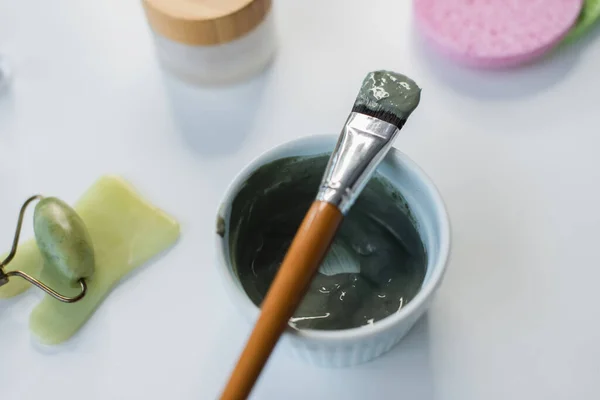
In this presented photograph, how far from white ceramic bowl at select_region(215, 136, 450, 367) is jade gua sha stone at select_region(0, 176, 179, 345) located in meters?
0.12

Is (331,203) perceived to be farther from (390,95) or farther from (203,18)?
(203,18)

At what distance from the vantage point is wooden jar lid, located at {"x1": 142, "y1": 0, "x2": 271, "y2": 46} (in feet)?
1.54

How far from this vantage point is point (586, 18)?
51 centimetres

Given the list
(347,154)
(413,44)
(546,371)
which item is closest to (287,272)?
(347,154)

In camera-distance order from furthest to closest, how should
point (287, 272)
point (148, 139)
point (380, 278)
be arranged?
point (148, 139)
point (380, 278)
point (287, 272)

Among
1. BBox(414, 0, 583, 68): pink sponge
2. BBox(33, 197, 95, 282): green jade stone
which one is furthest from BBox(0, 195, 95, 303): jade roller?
BBox(414, 0, 583, 68): pink sponge

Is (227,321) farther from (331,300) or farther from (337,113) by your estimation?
(337,113)

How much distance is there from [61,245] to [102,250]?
41 millimetres

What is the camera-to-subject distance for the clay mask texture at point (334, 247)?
0.38m

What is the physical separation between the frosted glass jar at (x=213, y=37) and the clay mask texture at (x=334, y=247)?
0.50 ft

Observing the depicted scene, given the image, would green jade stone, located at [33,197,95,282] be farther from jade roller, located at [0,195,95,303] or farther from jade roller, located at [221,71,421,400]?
jade roller, located at [221,71,421,400]

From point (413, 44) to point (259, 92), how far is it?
14 centimetres

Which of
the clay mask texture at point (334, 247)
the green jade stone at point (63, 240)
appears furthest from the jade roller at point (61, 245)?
the clay mask texture at point (334, 247)

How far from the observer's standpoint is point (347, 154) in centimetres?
34
